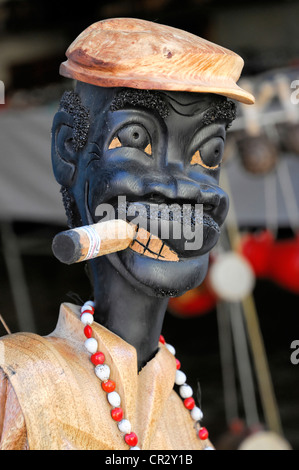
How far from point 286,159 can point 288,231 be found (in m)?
1.49

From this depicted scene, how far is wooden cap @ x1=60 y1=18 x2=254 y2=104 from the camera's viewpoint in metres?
0.84

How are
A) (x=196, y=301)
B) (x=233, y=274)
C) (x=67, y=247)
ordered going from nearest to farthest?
1. (x=67, y=247)
2. (x=233, y=274)
3. (x=196, y=301)

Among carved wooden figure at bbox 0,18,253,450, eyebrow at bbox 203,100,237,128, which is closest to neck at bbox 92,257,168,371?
carved wooden figure at bbox 0,18,253,450

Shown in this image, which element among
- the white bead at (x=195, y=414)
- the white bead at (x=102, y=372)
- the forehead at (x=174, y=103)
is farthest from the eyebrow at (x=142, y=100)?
the white bead at (x=195, y=414)

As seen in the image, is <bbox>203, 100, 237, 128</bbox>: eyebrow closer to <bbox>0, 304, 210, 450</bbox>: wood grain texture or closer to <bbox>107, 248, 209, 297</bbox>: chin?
<bbox>107, 248, 209, 297</bbox>: chin

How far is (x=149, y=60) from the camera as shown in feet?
2.77

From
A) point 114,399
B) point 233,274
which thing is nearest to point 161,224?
point 114,399

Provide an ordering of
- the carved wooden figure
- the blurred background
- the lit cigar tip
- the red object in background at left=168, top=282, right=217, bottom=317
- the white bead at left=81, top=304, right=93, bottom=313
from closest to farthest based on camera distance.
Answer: the lit cigar tip, the carved wooden figure, the white bead at left=81, top=304, right=93, bottom=313, the blurred background, the red object in background at left=168, top=282, right=217, bottom=317

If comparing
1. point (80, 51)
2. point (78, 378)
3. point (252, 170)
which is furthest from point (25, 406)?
point (252, 170)

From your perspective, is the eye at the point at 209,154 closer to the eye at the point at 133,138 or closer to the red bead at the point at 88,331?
the eye at the point at 133,138

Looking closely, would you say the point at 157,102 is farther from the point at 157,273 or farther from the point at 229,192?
the point at 229,192

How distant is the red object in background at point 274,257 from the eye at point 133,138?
1612 millimetres

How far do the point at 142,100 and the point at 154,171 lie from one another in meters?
0.09

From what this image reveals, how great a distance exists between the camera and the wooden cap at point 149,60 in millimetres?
844
